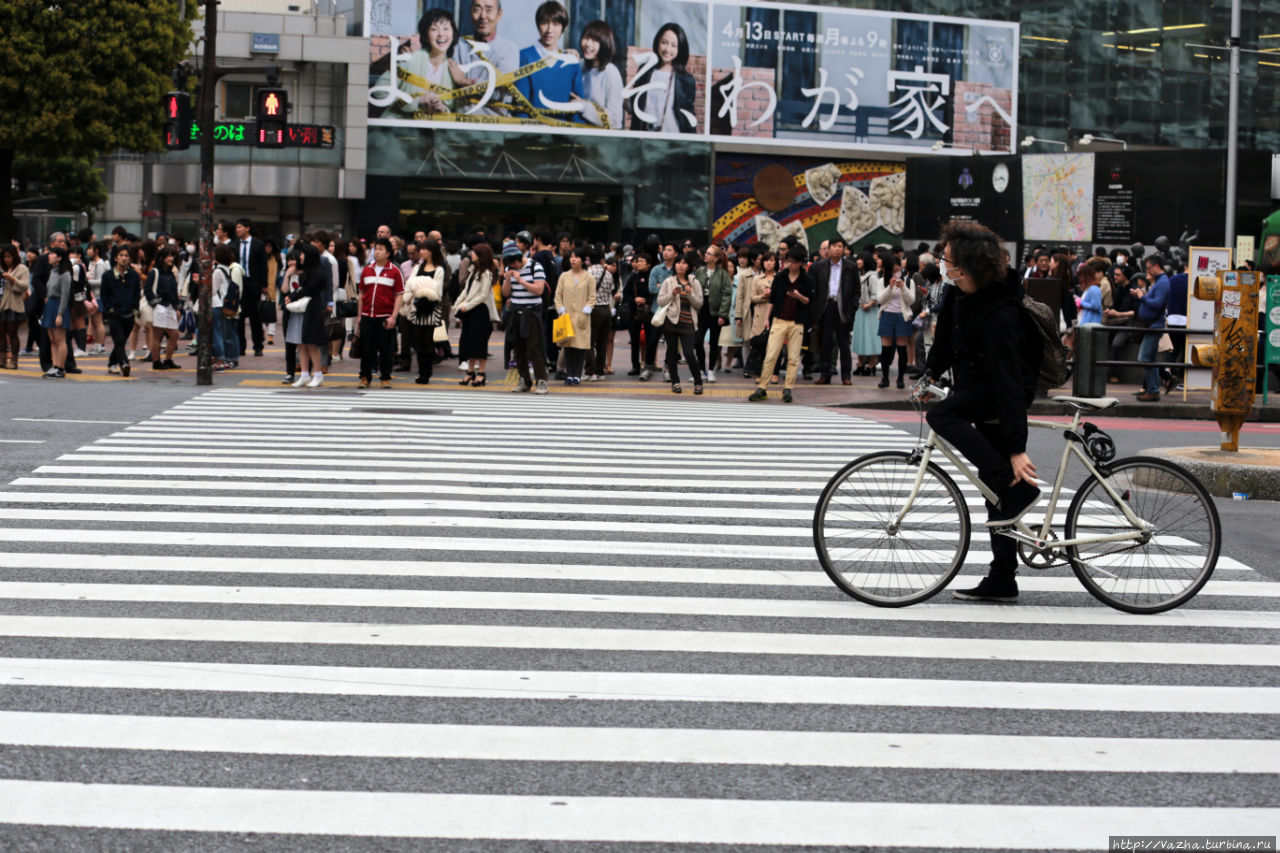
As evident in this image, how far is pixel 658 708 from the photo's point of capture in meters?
5.64

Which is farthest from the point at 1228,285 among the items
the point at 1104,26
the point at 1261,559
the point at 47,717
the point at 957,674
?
the point at 1104,26

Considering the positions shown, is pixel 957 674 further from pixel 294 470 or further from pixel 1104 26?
pixel 1104 26

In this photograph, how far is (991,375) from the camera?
24.4 ft

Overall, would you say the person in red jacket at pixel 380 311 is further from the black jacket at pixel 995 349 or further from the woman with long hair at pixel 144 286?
the black jacket at pixel 995 349

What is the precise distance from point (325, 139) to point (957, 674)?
22.0 metres

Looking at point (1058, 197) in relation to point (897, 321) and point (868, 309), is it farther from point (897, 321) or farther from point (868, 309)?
point (897, 321)

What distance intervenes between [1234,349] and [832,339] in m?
10.6

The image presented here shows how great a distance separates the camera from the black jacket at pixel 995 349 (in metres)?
7.39

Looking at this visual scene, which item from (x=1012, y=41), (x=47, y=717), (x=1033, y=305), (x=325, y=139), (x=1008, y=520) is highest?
(x=1012, y=41)

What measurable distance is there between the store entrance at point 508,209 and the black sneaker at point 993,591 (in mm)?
49120

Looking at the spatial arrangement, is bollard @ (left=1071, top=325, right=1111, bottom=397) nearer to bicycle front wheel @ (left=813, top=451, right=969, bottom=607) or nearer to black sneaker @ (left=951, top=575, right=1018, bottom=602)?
black sneaker @ (left=951, top=575, right=1018, bottom=602)

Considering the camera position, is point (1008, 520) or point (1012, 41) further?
point (1012, 41)

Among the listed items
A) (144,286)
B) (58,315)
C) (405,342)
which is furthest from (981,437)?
(144,286)

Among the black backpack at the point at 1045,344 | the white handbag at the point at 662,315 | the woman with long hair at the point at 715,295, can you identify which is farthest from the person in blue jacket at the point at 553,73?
the black backpack at the point at 1045,344
